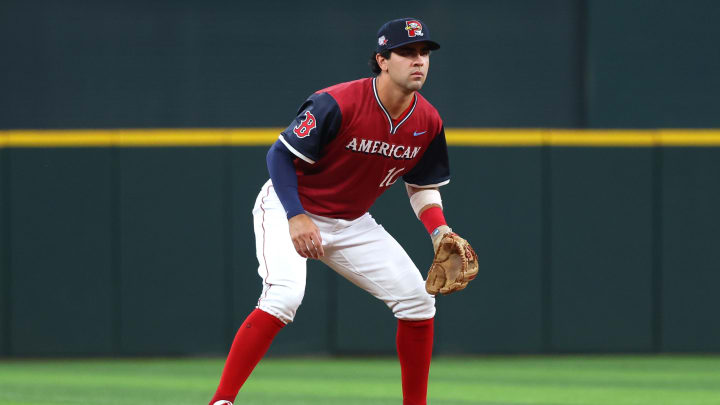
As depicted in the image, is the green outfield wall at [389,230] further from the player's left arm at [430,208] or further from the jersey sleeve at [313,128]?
the jersey sleeve at [313,128]

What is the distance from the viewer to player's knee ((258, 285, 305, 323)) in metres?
3.90

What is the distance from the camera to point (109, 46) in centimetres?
899

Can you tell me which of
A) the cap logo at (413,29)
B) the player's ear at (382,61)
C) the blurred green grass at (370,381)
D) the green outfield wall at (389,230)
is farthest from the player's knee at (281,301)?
the green outfield wall at (389,230)

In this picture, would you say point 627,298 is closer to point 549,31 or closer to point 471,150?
point 471,150

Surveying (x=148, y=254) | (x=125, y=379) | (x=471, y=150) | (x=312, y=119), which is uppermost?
(x=312, y=119)

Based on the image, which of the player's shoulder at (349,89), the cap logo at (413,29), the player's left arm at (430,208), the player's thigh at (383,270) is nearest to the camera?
the cap logo at (413,29)

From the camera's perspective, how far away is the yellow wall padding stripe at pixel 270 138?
7.89 meters

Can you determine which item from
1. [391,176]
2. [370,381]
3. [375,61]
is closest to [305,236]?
[391,176]

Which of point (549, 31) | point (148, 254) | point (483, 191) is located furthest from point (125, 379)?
point (549, 31)

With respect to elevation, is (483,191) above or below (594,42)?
below

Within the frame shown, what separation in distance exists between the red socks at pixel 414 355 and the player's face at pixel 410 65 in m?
1.03

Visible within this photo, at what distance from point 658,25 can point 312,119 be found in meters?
5.71

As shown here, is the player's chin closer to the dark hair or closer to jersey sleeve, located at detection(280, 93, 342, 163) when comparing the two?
the dark hair

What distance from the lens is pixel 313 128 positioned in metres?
3.94
